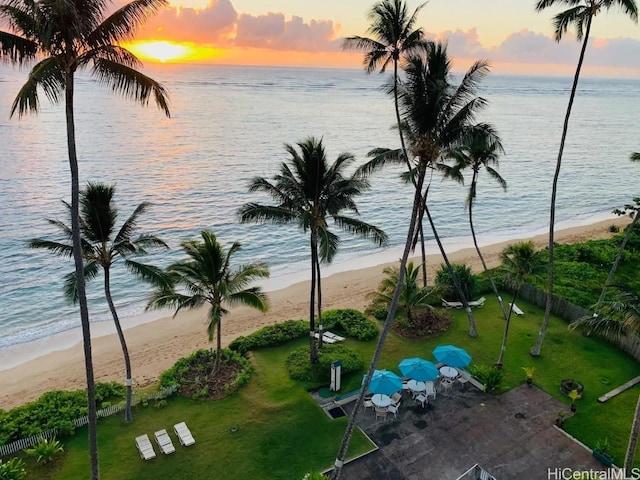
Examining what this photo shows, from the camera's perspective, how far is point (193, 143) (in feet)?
272

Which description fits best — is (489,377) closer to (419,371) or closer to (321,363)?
(419,371)

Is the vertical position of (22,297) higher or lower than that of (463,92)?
lower

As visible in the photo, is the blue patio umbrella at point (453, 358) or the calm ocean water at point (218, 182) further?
the calm ocean water at point (218, 182)

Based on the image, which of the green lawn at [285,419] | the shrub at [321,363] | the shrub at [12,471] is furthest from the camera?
Answer: the shrub at [321,363]

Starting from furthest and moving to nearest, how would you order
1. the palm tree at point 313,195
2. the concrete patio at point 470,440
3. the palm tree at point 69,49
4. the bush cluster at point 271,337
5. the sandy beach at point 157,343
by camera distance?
1. the sandy beach at point 157,343
2. the bush cluster at point 271,337
3. the palm tree at point 313,195
4. the concrete patio at point 470,440
5. the palm tree at point 69,49

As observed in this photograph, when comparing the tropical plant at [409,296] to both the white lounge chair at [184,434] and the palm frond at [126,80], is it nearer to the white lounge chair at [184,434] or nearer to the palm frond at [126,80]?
the white lounge chair at [184,434]

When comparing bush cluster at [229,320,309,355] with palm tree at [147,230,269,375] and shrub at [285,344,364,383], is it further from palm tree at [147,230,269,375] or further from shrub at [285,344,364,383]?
palm tree at [147,230,269,375]

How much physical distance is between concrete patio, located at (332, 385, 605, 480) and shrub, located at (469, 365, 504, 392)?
0.44 metres

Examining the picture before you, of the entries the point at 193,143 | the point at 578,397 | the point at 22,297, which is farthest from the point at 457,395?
the point at 193,143

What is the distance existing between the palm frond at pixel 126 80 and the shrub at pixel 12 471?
11688 millimetres

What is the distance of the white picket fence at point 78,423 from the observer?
15.2m

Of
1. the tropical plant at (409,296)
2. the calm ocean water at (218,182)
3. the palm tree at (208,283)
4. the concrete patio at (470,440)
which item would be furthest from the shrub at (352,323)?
the calm ocean water at (218,182)

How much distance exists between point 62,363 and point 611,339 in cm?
2796

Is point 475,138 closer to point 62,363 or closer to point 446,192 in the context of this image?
point 62,363
